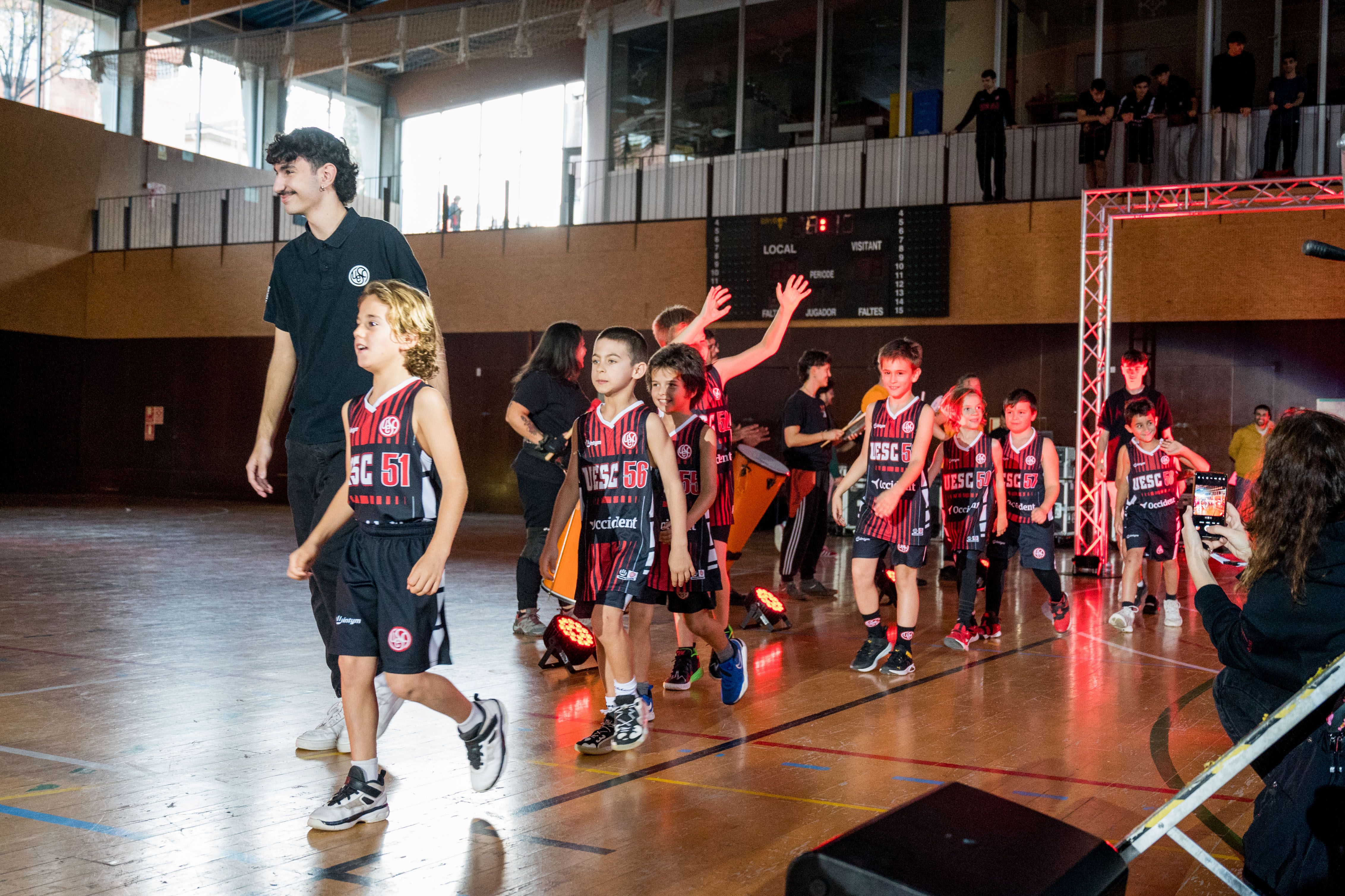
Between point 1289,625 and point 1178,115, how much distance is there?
13.0m

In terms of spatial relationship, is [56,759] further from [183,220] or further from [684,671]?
[183,220]

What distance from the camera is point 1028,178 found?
15.1m

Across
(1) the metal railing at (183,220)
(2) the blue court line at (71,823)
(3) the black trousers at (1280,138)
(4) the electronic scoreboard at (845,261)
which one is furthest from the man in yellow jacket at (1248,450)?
(1) the metal railing at (183,220)

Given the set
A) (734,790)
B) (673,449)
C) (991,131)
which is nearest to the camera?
(734,790)

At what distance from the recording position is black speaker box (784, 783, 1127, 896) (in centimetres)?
199

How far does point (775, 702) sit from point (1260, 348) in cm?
1059

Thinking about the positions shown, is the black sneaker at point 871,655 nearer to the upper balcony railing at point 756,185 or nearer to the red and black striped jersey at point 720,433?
the red and black striped jersey at point 720,433

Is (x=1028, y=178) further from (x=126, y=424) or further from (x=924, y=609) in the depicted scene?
(x=126, y=424)

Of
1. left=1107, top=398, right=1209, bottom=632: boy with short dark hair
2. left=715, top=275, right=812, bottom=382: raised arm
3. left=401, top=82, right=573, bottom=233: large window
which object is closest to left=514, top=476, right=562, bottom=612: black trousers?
left=715, top=275, right=812, bottom=382: raised arm

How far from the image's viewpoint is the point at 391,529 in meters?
3.37

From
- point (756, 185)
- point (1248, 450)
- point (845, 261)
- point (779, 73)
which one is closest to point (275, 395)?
point (845, 261)

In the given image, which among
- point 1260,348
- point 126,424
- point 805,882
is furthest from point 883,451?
point 126,424

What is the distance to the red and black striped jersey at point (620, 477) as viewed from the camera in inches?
173

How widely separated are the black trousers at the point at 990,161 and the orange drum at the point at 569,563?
11.1m
